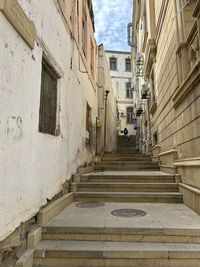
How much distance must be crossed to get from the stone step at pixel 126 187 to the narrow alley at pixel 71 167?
0.08 feet

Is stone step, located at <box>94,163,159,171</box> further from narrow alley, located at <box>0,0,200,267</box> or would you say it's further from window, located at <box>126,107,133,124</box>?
window, located at <box>126,107,133,124</box>

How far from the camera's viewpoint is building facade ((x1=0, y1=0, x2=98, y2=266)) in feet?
8.66

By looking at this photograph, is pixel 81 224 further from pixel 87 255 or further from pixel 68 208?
pixel 68 208

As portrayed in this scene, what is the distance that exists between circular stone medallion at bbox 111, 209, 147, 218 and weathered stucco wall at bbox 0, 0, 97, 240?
1246 mm

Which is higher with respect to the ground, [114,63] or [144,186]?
[114,63]

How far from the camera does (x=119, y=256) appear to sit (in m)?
3.04

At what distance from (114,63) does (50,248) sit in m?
28.5

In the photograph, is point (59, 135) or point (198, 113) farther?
point (59, 135)

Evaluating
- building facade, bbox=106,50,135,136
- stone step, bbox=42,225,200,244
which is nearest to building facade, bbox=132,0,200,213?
stone step, bbox=42,225,200,244

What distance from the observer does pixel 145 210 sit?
4.60 metres

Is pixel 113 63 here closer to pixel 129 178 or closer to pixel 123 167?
pixel 123 167

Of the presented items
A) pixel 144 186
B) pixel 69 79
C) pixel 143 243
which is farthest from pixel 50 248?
pixel 69 79

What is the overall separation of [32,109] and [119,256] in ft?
7.60

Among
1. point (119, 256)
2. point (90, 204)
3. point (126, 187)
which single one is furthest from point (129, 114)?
point (119, 256)
